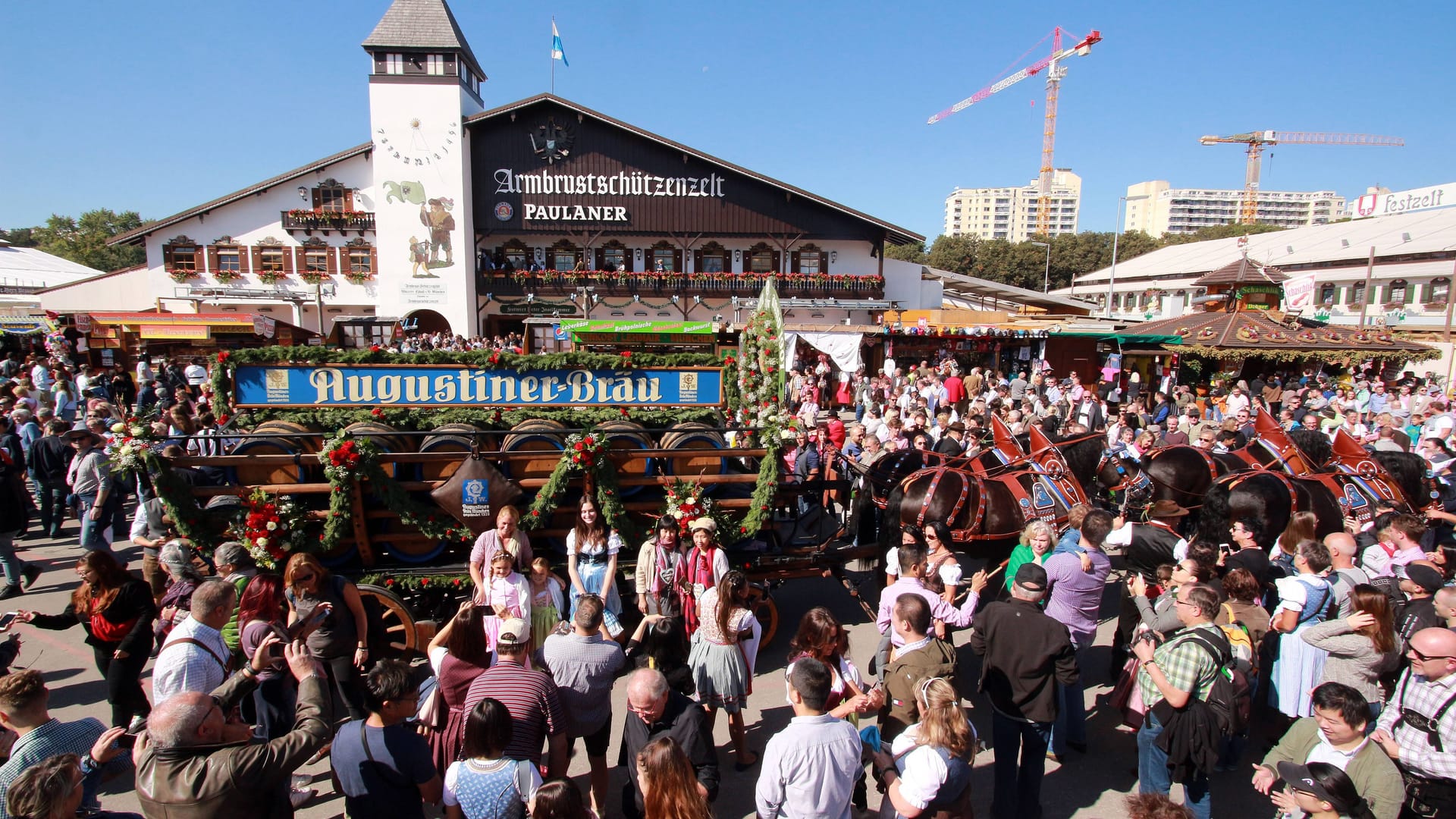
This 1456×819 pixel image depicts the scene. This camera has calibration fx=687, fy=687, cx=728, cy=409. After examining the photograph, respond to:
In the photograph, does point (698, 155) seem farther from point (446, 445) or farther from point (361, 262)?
point (446, 445)

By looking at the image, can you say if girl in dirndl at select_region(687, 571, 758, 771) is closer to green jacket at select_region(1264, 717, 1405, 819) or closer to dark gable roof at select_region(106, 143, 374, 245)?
green jacket at select_region(1264, 717, 1405, 819)

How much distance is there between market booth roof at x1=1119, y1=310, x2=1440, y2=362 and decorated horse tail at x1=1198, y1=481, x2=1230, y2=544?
14.7m

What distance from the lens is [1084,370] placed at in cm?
2275

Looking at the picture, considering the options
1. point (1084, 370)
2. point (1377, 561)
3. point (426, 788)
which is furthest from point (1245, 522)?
point (1084, 370)

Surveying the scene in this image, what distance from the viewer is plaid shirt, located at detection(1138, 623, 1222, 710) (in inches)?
148

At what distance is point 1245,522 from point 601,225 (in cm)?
2905

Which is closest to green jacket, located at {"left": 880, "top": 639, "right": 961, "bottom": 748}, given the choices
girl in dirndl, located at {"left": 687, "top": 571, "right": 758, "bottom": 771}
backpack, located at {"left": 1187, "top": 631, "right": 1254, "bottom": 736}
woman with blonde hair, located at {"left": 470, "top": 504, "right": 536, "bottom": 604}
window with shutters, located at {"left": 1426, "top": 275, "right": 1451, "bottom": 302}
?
girl in dirndl, located at {"left": 687, "top": 571, "right": 758, "bottom": 771}

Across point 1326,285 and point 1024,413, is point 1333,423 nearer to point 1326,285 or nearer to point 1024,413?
point 1024,413

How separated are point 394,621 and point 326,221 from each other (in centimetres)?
2924

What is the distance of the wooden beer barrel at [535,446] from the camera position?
6.16 meters

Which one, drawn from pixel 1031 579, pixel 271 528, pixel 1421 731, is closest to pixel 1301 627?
pixel 1421 731

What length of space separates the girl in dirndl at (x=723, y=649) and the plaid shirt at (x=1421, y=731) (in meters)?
3.39

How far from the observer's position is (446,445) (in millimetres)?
6484

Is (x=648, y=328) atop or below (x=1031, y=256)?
below
